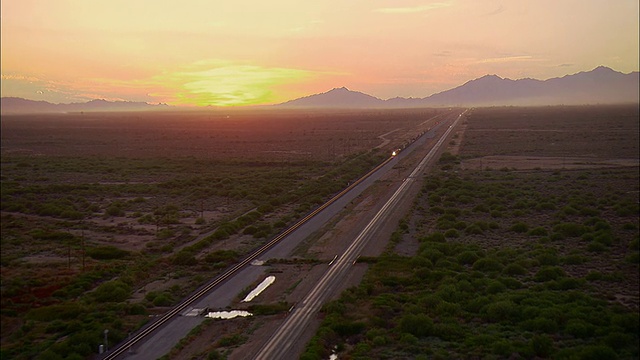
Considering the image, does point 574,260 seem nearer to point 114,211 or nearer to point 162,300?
point 162,300

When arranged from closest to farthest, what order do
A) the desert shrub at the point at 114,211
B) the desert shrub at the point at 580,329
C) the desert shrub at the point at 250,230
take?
the desert shrub at the point at 580,329
the desert shrub at the point at 250,230
the desert shrub at the point at 114,211

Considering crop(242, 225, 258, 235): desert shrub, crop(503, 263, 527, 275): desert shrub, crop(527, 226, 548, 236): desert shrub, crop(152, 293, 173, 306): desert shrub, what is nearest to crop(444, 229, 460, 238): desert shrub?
crop(527, 226, 548, 236): desert shrub

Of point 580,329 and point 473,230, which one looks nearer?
point 580,329

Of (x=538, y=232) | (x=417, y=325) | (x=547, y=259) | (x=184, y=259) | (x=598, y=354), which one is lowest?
(x=184, y=259)

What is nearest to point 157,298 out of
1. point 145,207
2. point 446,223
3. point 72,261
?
point 72,261

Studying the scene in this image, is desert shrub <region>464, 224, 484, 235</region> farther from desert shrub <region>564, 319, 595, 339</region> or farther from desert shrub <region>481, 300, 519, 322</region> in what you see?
desert shrub <region>564, 319, 595, 339</region>

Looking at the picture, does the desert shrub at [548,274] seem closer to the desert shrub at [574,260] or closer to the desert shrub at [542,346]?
the desert shrub at [574,260]

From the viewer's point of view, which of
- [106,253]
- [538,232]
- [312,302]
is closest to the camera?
[312,302]

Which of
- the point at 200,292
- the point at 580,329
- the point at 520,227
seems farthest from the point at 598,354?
the point at 520,227

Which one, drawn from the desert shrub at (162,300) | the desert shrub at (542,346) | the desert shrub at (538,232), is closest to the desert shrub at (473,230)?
the desert shrub at (538,232)
